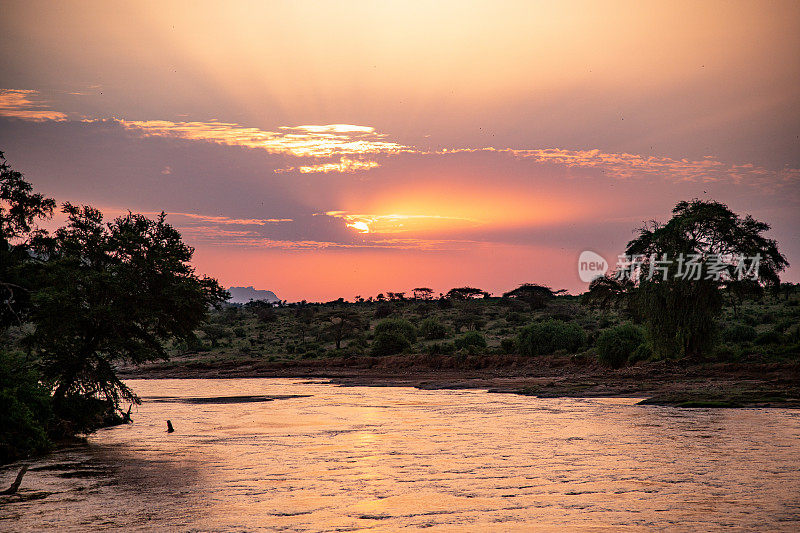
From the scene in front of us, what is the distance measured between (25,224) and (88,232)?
10.3 feet

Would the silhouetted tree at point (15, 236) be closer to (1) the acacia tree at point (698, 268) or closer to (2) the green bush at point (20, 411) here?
(2) the green bush at point (20, 411)

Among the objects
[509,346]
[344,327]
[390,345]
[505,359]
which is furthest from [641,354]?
[344,327]

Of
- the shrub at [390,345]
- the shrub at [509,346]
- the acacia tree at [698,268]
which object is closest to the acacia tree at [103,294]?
the acacia tree at [698,268]

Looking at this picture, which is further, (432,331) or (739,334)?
(432,331)

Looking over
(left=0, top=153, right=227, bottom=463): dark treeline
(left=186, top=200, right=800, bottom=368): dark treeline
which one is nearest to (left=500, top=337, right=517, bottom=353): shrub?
(left=186, top=200, right=800, bottom=368): dark treeline

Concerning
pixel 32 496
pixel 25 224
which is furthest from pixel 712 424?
pixel 25 224

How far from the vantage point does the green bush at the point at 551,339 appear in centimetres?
6650

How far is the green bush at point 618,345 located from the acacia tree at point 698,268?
15.2ft

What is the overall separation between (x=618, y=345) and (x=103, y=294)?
38.0 m

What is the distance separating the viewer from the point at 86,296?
93.0 ft

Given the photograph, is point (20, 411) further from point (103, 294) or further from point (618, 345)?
point (618, 345)

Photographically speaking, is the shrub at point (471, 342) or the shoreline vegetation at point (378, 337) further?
the shrub at point (471, 342)

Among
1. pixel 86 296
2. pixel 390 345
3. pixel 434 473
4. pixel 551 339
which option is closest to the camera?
pixel 434 473

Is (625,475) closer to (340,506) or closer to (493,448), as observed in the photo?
(493,448)
